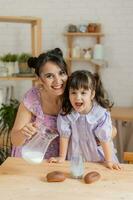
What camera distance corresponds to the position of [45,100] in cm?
181

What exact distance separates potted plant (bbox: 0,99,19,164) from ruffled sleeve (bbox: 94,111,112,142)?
3.80 ft

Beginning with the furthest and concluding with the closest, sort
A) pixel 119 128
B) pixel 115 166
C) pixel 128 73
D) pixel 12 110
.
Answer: pixel 128 73 → pixel 119 128 → pixel 12 110 → pixel 115 166

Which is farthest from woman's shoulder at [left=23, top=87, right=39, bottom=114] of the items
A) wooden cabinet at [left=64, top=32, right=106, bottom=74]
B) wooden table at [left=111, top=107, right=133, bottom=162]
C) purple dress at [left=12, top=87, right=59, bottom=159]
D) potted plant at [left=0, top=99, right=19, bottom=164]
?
wooden cabinet at [left=64, top=32, right=106, bottom=74]

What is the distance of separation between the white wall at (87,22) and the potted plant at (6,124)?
1.17 metres

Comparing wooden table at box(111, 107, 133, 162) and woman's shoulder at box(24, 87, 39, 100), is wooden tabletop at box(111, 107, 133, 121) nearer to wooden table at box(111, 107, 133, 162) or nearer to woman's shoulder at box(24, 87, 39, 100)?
wooden table at box(111, 107, 133, 162)

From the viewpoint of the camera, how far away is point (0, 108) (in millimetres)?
2705

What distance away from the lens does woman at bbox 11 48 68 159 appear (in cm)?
167

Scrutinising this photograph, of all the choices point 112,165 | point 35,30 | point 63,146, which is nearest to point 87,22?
point 35,30

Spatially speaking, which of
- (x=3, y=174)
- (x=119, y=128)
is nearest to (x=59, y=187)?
(x=3, y=174)

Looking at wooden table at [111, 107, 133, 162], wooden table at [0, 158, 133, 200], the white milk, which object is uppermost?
the white milk

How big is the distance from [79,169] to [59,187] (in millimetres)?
145

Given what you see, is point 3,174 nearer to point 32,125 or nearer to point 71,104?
point 32,125

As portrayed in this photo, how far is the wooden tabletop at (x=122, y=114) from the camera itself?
128 inches

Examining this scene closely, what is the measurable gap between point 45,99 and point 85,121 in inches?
10.4
